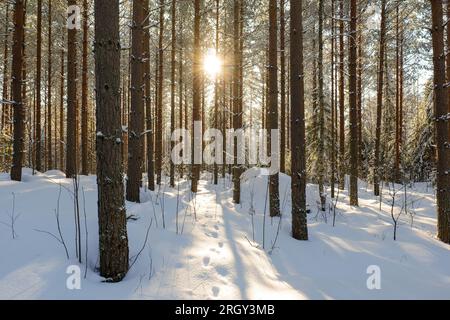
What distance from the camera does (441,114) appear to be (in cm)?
638

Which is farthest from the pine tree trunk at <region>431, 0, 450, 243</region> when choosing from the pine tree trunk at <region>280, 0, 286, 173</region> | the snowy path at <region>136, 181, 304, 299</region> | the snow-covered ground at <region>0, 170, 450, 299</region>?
the pine tree trunk at <region>280, 0, 286, 173</region>

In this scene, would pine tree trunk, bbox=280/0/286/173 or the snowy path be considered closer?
the snowy path

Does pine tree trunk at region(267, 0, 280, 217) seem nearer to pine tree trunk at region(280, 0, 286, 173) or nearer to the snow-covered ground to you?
the snow-covered ground

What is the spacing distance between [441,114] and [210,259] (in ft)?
17.2

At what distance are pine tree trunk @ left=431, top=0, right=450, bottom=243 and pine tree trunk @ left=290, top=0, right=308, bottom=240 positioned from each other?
263cm

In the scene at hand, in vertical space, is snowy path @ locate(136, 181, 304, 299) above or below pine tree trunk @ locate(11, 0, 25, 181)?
below

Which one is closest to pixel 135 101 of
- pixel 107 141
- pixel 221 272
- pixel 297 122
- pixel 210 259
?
pixel 297 122

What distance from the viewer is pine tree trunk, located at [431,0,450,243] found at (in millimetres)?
6328

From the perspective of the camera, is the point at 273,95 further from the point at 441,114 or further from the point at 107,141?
the point at 107,141

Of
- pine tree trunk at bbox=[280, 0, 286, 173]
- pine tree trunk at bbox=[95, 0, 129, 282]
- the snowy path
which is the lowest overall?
the snowy path

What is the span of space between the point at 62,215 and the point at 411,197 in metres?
13.1
